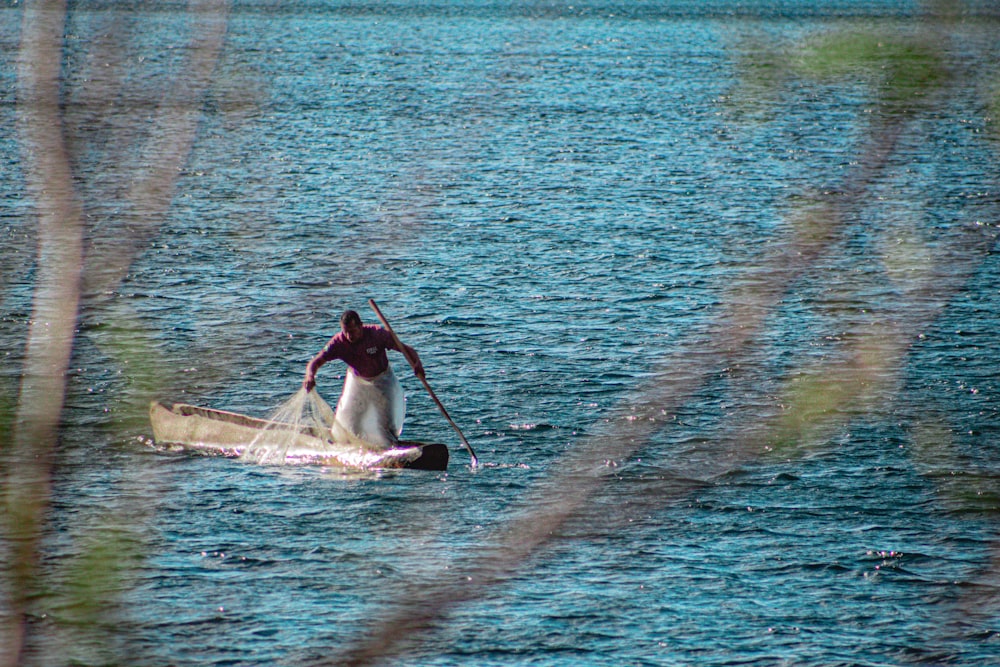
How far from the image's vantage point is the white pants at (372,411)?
24922 millimetres

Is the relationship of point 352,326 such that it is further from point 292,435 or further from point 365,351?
point 292,435

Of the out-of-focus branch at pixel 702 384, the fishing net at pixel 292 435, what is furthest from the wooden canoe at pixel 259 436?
the out-of-focus branch at pixel 702 384

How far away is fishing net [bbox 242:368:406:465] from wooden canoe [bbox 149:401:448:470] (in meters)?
0.02

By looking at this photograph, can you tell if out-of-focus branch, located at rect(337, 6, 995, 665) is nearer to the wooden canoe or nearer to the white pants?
the wooden canoe

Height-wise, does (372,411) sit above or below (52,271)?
above

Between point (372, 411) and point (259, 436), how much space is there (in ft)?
7.48

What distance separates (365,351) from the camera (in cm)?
2455

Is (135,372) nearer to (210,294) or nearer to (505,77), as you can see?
(210,294)

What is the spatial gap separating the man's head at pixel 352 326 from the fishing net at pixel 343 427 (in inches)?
38.3

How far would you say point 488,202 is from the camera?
54.2 m

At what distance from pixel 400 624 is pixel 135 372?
42.9 ft

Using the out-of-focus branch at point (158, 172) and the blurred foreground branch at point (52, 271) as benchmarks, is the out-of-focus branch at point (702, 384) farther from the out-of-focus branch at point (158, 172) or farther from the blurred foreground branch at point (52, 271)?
the out-of-focus branch at point (158, 172)

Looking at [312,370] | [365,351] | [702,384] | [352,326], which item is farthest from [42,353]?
[702,384]

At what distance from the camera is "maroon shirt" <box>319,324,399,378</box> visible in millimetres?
24359
